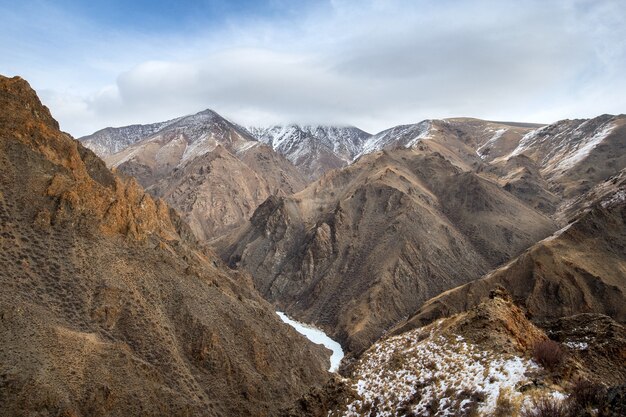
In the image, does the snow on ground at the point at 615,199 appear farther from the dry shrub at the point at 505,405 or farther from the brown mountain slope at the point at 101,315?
the dry shrub at the point at 505,405

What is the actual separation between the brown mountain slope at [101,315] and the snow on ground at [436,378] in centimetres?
2316

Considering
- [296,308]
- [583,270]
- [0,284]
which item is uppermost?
[583,270]

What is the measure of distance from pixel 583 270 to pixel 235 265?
85.6 metres

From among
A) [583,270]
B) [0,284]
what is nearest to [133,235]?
[0,284]

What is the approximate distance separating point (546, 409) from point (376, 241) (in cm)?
10490

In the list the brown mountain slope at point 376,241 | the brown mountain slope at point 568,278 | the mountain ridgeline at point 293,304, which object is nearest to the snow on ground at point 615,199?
the mountain ridgeline at point 293,304

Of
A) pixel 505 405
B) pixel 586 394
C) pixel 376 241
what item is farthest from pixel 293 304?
pixel 586 394

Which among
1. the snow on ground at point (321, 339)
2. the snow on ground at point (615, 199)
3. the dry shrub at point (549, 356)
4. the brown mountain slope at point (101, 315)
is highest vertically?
the snow on ground at point (615, 199)

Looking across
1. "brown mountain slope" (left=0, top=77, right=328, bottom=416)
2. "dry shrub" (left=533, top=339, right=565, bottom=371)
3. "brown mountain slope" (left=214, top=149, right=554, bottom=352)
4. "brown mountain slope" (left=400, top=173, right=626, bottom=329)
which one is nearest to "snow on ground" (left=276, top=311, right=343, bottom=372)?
"brown mountain slope" (left=214, top=149, right=554, bottom=352)

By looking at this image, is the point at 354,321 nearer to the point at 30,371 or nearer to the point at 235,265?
the point at 235,265

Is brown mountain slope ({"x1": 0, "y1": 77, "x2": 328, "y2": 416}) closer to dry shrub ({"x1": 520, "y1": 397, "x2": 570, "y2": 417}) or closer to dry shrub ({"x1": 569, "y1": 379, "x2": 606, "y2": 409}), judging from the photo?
dry shrub ({"x1": 520, "y1": 397, "x2": 570, "y2": 417})

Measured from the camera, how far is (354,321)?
92.5 metres

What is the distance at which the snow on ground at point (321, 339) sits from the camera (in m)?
78.0

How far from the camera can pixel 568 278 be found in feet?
255
